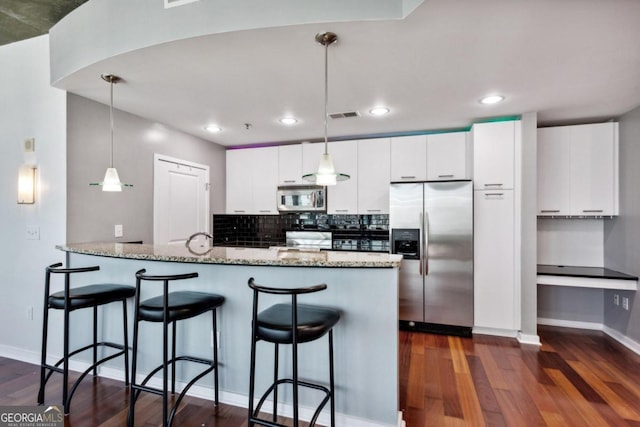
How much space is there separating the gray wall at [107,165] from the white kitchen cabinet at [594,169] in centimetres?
450

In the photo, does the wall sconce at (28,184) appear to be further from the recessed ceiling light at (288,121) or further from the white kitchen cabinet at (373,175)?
the white kitchen cabinet at (373,175)

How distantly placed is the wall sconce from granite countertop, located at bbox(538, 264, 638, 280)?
15.7ft

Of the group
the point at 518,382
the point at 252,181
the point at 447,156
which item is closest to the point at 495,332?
the point at 518,382

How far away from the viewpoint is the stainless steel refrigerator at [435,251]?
3314mm

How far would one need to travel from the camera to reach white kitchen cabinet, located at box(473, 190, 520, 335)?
3.26m

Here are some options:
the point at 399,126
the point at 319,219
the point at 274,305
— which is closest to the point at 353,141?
the point at 399,126

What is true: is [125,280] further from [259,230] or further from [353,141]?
[353,141]

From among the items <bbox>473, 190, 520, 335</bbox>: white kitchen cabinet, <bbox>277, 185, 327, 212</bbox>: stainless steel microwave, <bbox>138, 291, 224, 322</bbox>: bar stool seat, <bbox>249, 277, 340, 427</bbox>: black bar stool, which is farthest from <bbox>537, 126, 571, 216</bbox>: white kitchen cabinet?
<bbox>138, 291, 224, 322</bbox>: bar stool seat

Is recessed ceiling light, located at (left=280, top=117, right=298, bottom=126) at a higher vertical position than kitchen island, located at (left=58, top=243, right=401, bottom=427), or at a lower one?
higher

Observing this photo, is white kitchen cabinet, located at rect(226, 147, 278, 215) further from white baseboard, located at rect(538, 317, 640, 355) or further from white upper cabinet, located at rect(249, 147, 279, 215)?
white baseboard, located at rect(538, 317, 640, 355)

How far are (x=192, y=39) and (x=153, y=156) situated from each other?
6.55 feet

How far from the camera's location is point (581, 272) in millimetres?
3232

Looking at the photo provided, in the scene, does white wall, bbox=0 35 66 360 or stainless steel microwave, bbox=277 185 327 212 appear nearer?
white wall, bbox=0 35 66 360

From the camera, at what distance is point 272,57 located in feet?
6.59
